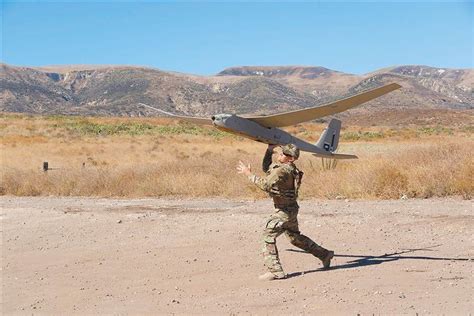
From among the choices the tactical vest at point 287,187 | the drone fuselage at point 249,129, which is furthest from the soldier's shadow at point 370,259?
the drone fuselage at point 249,129

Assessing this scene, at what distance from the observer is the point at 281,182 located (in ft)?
24.2

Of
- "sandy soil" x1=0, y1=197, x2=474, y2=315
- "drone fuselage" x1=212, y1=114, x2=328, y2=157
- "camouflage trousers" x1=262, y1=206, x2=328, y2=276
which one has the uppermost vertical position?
"drone fuselage" x1=212, y1=114, x2=328, y2=157

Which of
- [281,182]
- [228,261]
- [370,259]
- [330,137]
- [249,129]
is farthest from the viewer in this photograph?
[330,137]

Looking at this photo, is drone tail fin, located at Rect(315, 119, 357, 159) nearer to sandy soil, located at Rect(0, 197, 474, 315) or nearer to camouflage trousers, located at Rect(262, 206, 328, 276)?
sandy soil, located at Rect(0, 197, 474, 315)

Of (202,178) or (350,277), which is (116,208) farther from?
(350,277)

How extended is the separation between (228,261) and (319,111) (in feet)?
8.05

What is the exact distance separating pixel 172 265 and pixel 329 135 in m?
5.66

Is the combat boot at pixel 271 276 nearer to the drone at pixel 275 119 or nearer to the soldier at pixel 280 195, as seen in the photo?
the soldier at pixel 280 195

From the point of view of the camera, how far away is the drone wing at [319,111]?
337 inches

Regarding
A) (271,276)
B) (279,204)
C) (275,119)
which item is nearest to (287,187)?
(279,204)

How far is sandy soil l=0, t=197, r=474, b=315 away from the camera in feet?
21.6

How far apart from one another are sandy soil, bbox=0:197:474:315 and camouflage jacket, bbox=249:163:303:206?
951 millimetres

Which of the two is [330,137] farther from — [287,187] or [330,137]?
[287,187]

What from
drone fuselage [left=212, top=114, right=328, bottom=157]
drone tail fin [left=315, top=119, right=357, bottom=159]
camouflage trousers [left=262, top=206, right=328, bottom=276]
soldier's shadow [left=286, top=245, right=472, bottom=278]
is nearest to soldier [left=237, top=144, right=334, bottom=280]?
camouflage trousers [left=262, top=206, right=328, bottom=276]
